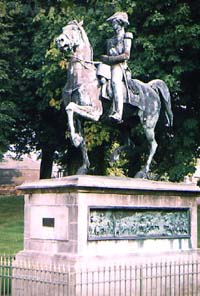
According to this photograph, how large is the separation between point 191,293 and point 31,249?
3634 millimetres

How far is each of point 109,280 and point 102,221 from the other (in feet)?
4.51

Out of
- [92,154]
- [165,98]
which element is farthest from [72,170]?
[165,98]

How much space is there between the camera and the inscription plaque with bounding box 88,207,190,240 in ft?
48.5

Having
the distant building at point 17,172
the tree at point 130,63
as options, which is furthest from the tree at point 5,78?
the distant building at point 17,172

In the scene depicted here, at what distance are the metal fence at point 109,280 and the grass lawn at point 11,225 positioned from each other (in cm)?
599

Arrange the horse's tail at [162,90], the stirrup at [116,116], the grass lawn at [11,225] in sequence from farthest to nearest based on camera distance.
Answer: the grass lawn at [11,225], the horse's tail at [162,90], the stirrup at [116,116]

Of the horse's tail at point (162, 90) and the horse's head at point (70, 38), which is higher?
the horse's head at point (70, 38)

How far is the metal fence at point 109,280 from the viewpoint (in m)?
13.8

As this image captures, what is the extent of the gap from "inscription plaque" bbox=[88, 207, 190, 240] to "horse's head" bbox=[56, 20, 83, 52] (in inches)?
133

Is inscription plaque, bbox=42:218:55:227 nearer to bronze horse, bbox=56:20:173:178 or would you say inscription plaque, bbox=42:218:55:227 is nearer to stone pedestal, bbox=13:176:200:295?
stone pedestal, bbox=13:176:200:295

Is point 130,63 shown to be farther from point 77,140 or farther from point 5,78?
point 77,140

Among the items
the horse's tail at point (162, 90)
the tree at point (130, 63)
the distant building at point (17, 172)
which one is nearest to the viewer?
the horse's tail at point (162, 90)

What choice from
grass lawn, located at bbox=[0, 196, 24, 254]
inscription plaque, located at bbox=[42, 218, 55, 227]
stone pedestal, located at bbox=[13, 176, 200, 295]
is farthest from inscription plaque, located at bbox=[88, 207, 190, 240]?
grass lawn, located at bbox=[0, 196, 24, 254]

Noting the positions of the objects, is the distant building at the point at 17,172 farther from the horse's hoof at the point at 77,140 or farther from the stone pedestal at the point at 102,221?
the horse's hoof at the point at 77,140
